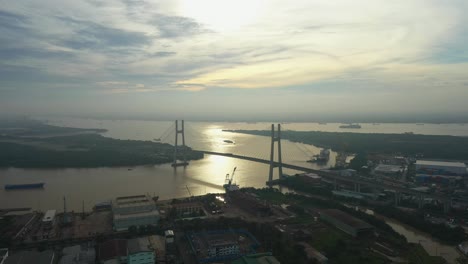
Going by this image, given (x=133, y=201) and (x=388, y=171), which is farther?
(x=388, y=171)

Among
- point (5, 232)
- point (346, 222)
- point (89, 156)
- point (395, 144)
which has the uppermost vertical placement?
point (395, 144)

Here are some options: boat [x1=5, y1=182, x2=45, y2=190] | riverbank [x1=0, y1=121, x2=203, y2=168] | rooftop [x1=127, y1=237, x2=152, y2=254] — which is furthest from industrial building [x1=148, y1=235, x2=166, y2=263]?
riverbank [x1=0, y1=121, x2=203, y2=168]

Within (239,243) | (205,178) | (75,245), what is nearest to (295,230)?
(239,243)

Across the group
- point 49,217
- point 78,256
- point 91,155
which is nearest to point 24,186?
point 49,217

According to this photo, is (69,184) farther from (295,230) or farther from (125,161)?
(295,230)

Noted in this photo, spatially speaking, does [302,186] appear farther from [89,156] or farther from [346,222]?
[89,156]

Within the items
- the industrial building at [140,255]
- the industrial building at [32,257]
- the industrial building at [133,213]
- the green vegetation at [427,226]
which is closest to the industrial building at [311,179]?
the green vegetation at [427,226]
